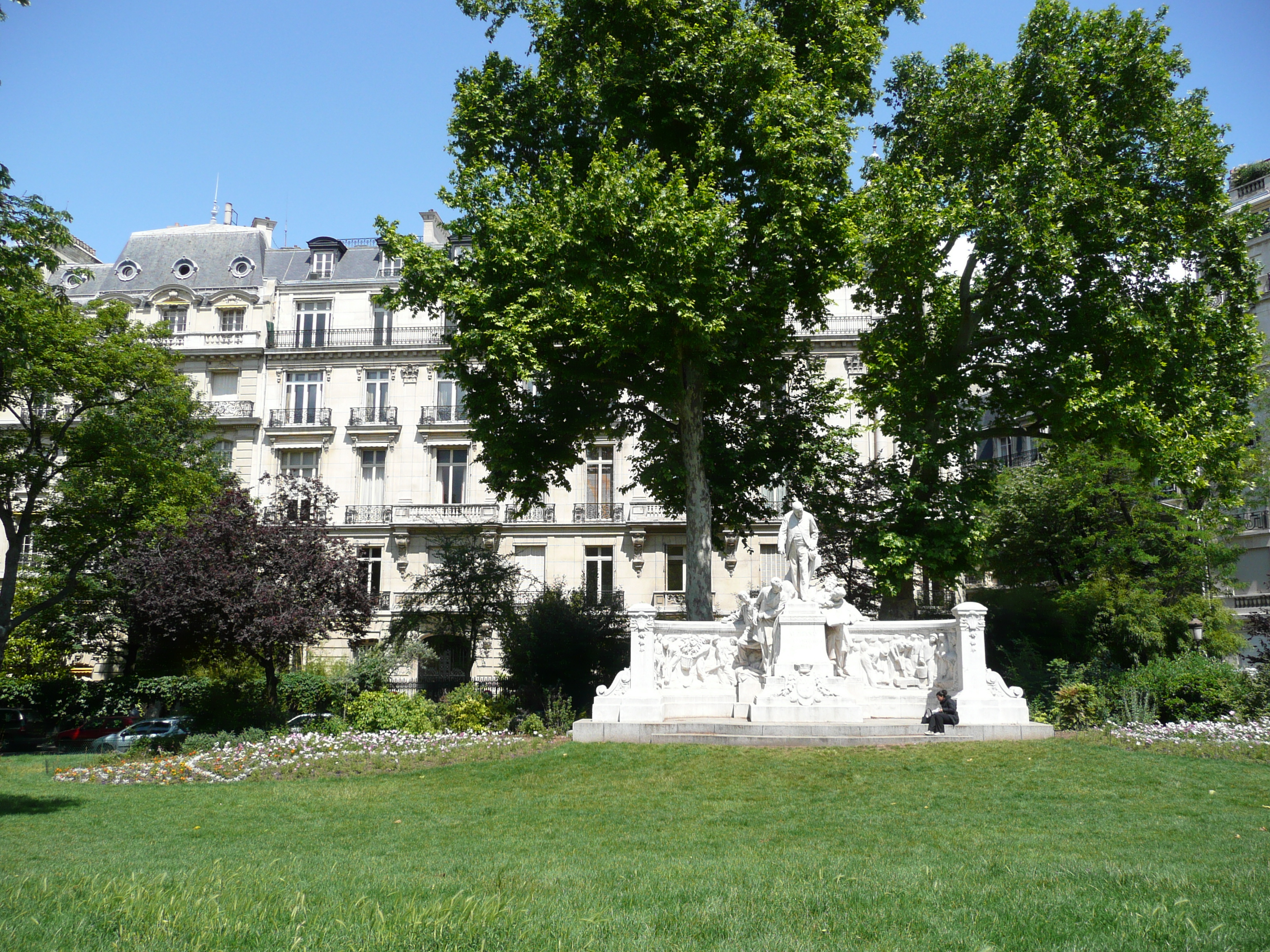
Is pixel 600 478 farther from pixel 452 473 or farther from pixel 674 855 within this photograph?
pixel 674 855

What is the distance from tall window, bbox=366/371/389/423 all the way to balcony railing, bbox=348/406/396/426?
17 millimetres

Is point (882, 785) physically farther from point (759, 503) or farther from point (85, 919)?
point (759, 503)

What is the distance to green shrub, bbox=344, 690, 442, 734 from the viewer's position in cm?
2105

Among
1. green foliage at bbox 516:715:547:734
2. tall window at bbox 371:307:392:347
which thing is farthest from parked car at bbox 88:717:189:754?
tall window at bbox 371:307:392:347

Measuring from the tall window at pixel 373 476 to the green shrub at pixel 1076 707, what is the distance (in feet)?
97.0

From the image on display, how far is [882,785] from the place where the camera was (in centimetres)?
1267

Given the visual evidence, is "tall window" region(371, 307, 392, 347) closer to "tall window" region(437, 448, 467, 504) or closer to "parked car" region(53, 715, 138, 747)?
"tall window" region(437, 448, 467, 504)

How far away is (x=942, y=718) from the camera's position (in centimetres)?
1648

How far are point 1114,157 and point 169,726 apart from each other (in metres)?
27.1

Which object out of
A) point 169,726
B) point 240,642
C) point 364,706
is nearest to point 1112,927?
point 364,706

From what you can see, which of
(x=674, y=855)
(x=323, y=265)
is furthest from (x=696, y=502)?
(x=323, y=265)

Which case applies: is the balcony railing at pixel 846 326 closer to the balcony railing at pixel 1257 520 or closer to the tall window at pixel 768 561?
the tall window at pixel 768 561

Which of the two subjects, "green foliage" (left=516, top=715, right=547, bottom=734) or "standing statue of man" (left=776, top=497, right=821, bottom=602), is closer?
"standing statue of man" (left=776, top=497, right=821, bottom=602)

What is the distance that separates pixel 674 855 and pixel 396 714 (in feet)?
45.2
